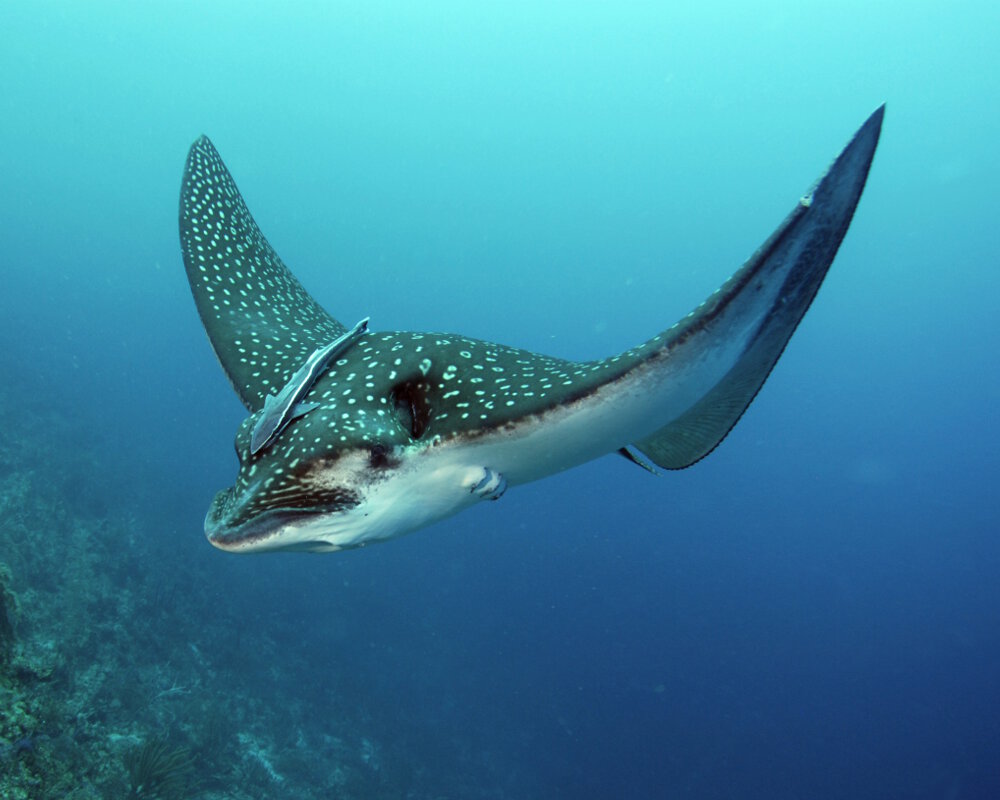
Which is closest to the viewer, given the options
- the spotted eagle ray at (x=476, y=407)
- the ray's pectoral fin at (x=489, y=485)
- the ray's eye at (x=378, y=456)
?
the spotted eagle ray at (x=476, y=407)

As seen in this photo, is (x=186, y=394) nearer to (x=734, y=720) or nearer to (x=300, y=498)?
(x=734, y=720)

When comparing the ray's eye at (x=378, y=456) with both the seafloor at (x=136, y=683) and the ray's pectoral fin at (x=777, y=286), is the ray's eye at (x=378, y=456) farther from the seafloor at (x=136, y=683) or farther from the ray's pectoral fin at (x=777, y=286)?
the seafloor at (x=136, y=683)

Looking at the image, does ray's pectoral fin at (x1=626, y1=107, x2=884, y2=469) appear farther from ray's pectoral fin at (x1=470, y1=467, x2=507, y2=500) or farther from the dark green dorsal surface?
the dark green dorsal surface

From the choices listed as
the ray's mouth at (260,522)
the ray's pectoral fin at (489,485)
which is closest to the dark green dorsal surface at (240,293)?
the ray's mouth at (260,522)

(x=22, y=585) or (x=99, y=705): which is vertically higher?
(x=22, y=585)

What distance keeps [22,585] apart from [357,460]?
11666 mm

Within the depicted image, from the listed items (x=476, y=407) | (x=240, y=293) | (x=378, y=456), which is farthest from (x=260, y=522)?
(x=240, y=293)

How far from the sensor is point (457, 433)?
2664 mm

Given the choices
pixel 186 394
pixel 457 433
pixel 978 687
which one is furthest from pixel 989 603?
pixel 186 394

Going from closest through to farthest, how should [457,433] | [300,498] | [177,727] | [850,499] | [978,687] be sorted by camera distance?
[300,498] < [457,433] < [177,727] < [978,687] < [850,499]

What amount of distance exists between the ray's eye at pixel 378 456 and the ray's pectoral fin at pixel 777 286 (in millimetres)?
1249

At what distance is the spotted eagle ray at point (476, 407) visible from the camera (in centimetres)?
224

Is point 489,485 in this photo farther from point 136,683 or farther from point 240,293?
point 136,683

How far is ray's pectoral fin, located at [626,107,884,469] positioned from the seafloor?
566 cm
